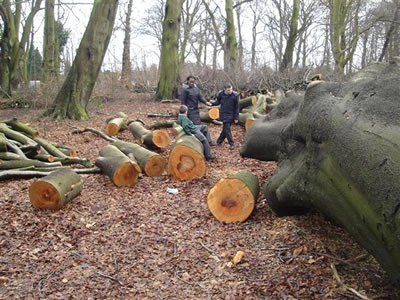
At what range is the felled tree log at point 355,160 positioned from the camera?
2.62 m

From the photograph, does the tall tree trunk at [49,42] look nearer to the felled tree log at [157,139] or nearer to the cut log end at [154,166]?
the felled tree log at [157,139]

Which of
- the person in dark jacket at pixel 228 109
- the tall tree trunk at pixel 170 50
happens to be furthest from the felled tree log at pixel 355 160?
the tall tree trunk at pixel 170 50

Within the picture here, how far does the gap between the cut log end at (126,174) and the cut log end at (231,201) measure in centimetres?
189

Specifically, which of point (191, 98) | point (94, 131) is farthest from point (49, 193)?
point (94, 131)

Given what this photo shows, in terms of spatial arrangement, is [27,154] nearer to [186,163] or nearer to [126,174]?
[126,174]

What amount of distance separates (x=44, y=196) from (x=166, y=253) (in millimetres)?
2053

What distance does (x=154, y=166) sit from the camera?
688cm

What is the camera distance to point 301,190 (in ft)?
12.3

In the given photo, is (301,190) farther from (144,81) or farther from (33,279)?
(144,81)

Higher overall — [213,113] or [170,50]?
[170,50]

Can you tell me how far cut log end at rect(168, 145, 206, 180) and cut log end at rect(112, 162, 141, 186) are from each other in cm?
70

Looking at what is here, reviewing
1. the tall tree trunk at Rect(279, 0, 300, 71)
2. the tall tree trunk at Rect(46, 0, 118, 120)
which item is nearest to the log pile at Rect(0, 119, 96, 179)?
the tall tree trunk at Rect(46, 0, 118, 120)

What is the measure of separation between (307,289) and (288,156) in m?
1.69

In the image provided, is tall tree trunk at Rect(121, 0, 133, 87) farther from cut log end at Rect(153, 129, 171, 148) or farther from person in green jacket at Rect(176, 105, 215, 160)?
person in green jacket at Rect(176, 105, 215, 160)
